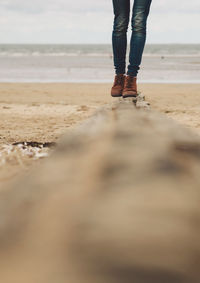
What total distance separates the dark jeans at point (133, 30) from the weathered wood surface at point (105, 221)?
8.53 feet

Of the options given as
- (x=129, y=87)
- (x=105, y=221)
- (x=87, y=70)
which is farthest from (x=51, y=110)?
(x=87, y=70)

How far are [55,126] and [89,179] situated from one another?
4121 mm

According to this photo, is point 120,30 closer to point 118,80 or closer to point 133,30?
point 133,30

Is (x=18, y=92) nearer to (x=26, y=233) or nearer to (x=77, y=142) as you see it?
(x=77, y=142)

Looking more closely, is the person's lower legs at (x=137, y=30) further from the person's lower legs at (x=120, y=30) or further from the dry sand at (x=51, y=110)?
the dry sand at (x=51, y=110)

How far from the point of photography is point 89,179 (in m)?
0.73

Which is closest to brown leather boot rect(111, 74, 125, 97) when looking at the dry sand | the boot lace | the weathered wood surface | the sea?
the boot lace

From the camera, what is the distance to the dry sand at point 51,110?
12.9 feet

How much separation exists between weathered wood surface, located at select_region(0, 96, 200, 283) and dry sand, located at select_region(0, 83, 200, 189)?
4.87ft

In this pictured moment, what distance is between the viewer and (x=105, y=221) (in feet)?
1.81

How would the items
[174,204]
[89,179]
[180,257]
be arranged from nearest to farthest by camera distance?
1. [180,257]
2. [174,204]
3. [89,179]

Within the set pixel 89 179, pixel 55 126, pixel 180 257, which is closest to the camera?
pixel 180 257

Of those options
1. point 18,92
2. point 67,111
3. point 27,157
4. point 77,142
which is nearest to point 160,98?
point 67,111

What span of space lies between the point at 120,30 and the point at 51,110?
269 cm
